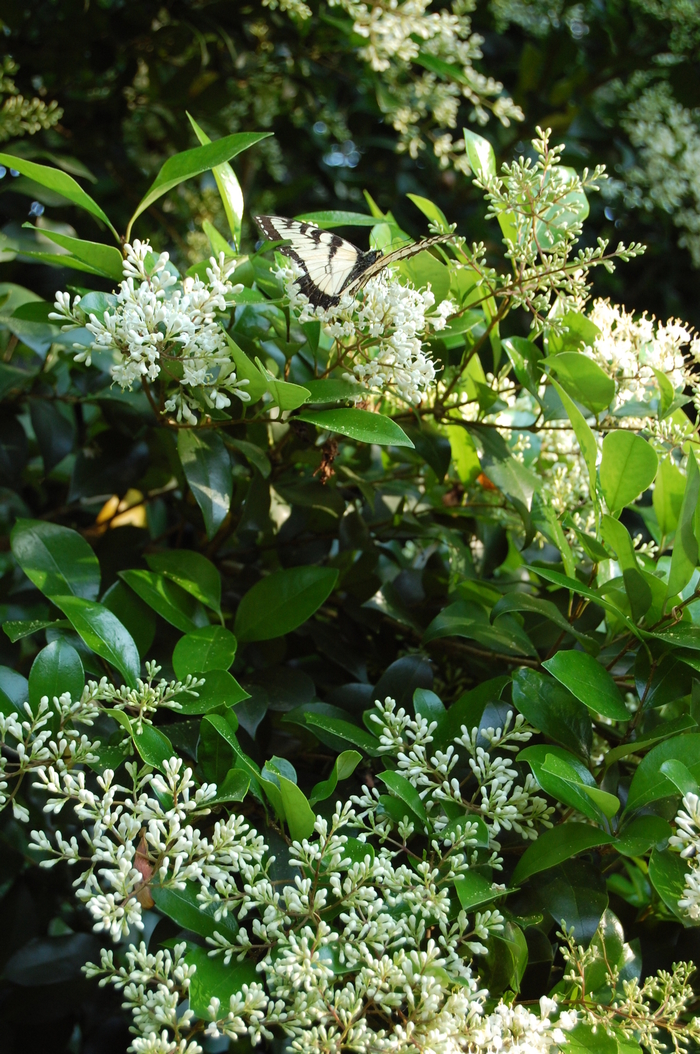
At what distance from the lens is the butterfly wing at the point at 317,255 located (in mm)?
809

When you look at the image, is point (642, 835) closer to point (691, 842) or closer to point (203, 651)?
point (691, 842)

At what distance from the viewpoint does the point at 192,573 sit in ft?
2.93

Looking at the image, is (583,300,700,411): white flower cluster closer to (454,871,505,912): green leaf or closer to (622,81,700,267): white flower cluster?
(454,871,505,912): green leaf

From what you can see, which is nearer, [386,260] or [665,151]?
[386,260]

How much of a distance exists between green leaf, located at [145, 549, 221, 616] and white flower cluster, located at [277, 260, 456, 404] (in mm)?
266

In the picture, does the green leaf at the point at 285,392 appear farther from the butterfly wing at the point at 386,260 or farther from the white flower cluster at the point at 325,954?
the white flower cluster at the point at 325,954

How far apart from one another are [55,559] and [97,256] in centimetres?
31

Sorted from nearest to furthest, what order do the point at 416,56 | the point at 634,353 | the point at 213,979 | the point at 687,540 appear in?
1. the point at 213,979
2. the point at 687,540
3. the point at 634,353
4. the point at 416,56

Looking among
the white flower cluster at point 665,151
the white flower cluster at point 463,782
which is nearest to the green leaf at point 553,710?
the white flower cluster at point 463,782

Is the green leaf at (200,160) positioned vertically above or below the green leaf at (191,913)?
above

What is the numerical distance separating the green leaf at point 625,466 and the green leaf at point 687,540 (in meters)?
0.07

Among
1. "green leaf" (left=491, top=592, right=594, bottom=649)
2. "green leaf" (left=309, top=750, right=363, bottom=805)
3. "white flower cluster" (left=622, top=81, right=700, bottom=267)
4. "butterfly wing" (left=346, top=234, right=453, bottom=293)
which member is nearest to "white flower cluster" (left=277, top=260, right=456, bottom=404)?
"butterfly wing" (left=346, top=234, right=453, bottom=293)

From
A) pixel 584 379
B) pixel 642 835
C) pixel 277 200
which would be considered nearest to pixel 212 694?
pixel 642 835

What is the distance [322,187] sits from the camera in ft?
7.76
